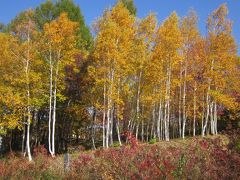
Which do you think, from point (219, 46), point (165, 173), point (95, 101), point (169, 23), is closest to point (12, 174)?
point (165, 173)

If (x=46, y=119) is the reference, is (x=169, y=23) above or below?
above

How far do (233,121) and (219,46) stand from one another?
9.48m

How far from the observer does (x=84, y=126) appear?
3512cm

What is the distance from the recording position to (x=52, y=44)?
2458 centimetres

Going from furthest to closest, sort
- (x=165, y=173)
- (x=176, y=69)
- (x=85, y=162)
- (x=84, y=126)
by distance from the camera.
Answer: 1. (x=84, y=126)
2. (x=176, y=69)
3. (x=85, y=162)
4. (x=165, y=173)

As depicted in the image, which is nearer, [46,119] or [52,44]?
[52,44]

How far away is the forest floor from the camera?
6.46m

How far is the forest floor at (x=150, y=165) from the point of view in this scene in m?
6.46

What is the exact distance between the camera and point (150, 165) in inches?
268

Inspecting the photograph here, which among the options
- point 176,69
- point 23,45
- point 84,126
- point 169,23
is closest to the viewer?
point 23,45

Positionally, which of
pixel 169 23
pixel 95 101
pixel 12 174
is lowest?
pixel 12 174

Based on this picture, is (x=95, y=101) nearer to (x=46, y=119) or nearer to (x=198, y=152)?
(x=46, y=119)

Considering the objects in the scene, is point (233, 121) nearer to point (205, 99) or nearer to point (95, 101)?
point (205, 99)

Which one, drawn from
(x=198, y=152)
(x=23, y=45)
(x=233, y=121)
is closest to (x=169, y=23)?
(x=23, y=45)
